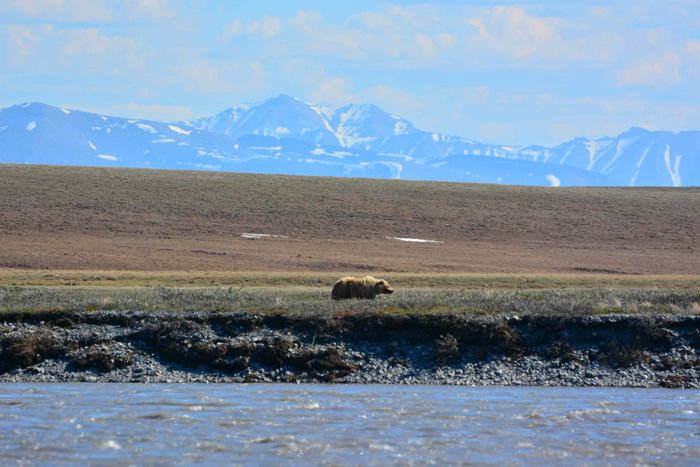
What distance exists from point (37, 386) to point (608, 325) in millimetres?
A: 11822

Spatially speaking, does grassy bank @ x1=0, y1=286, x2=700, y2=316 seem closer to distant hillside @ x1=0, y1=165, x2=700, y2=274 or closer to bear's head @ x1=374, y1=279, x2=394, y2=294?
bear's head @ x1=374, y1=279, x2=394, y2=294

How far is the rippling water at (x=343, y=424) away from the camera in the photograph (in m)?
15.8

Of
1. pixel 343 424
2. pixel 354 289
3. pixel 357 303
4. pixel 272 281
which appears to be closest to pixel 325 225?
pixel 272 281

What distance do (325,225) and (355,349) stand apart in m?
47.5

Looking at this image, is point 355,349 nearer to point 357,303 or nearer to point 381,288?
point 357,303

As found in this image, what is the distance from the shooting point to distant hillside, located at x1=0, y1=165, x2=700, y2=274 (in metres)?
57.5

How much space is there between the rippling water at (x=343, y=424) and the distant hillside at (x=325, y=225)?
3267cm

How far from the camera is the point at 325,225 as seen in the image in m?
71.2

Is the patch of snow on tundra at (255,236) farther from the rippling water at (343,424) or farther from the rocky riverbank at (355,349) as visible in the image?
the rippling water at (343,424)

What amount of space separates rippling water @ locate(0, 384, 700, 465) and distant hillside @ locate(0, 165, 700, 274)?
107ft

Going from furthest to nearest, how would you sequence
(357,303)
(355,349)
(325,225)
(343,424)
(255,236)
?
(325,225) < (255,236) < (357,303) < (355,349) < (343,424)

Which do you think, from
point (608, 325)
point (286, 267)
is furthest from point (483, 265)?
point (608, 325)

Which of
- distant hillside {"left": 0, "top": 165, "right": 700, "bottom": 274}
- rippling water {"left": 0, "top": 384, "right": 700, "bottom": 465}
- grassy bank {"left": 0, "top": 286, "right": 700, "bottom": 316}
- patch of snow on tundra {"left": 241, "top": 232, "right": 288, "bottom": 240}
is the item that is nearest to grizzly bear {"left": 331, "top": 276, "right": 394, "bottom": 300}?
grassy bank {"left": 0, "top": 286, "right": 700, "bottom": 316}

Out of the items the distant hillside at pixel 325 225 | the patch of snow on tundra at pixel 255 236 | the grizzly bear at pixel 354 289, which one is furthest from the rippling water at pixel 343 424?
the patch of snow on tundra at pixel 255 236
